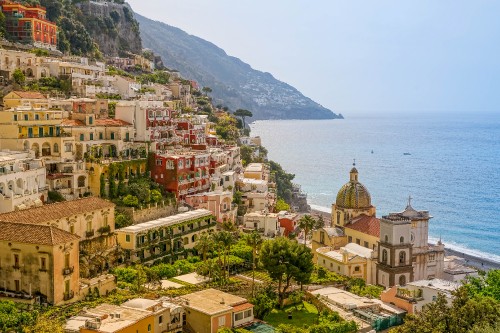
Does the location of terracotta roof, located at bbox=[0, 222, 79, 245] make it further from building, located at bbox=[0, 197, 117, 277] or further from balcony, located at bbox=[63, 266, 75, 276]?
building, located at bbox=[0, 197, 117, 277]

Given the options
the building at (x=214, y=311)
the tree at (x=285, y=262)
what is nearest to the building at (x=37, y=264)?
the building at (x=214, y=311)

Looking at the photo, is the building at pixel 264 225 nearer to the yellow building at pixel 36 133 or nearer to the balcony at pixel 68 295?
the yellow building at pixel 36 133

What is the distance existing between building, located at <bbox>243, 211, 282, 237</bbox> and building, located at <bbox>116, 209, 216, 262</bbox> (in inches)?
338

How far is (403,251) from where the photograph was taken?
58.9 meters

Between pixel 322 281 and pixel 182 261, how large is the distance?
12201mm

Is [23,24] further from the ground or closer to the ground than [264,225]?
further from the ground

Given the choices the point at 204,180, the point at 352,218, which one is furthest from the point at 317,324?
the point at 204,180

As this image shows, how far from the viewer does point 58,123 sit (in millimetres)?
60625

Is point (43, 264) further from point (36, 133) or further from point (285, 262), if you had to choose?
point (36, 133)

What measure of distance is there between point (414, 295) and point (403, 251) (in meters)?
9.20

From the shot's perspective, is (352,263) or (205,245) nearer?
(205,245)

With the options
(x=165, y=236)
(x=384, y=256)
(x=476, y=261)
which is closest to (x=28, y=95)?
(x=165, y=236)

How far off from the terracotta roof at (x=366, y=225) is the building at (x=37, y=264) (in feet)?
108

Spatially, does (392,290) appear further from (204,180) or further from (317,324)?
(204,180)
